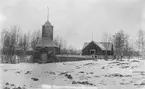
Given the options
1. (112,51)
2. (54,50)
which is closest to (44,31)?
(54,50)

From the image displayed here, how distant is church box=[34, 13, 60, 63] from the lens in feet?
148

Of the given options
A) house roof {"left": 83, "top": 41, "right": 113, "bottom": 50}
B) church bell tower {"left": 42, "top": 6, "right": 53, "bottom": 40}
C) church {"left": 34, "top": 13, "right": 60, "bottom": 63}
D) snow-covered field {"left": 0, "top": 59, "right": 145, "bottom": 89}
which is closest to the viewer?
snow-covered field {"left": 0, "top": 59, "right": 145, "bottom": 89}

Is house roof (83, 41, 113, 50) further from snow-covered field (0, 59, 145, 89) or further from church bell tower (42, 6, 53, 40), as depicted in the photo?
snow-covered field (0, 59, 145, 89)

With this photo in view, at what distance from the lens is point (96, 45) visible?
53.7m

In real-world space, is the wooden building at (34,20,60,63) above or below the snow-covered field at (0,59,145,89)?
above

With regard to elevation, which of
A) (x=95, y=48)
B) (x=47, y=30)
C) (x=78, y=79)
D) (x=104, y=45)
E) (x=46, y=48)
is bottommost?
(x=78, y=79)

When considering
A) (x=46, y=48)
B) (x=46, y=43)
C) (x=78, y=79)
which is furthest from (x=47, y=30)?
(x=78, y=79)

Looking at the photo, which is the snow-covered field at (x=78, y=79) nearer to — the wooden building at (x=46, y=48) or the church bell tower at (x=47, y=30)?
the wooden building at (x=46, y=48)

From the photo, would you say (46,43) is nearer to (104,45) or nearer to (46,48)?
(46,48)

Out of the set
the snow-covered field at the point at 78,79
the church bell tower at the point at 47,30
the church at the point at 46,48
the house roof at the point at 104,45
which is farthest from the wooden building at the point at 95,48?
the snow-covered field at the point at 78,79

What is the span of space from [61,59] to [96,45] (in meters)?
11.5

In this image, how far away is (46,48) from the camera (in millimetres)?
46531

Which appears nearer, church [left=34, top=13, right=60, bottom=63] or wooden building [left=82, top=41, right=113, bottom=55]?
church [left=34, top=13, right=60, bottom=63]

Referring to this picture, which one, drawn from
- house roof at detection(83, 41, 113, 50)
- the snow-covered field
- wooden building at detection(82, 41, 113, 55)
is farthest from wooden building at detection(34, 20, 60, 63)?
the snow-covered field
